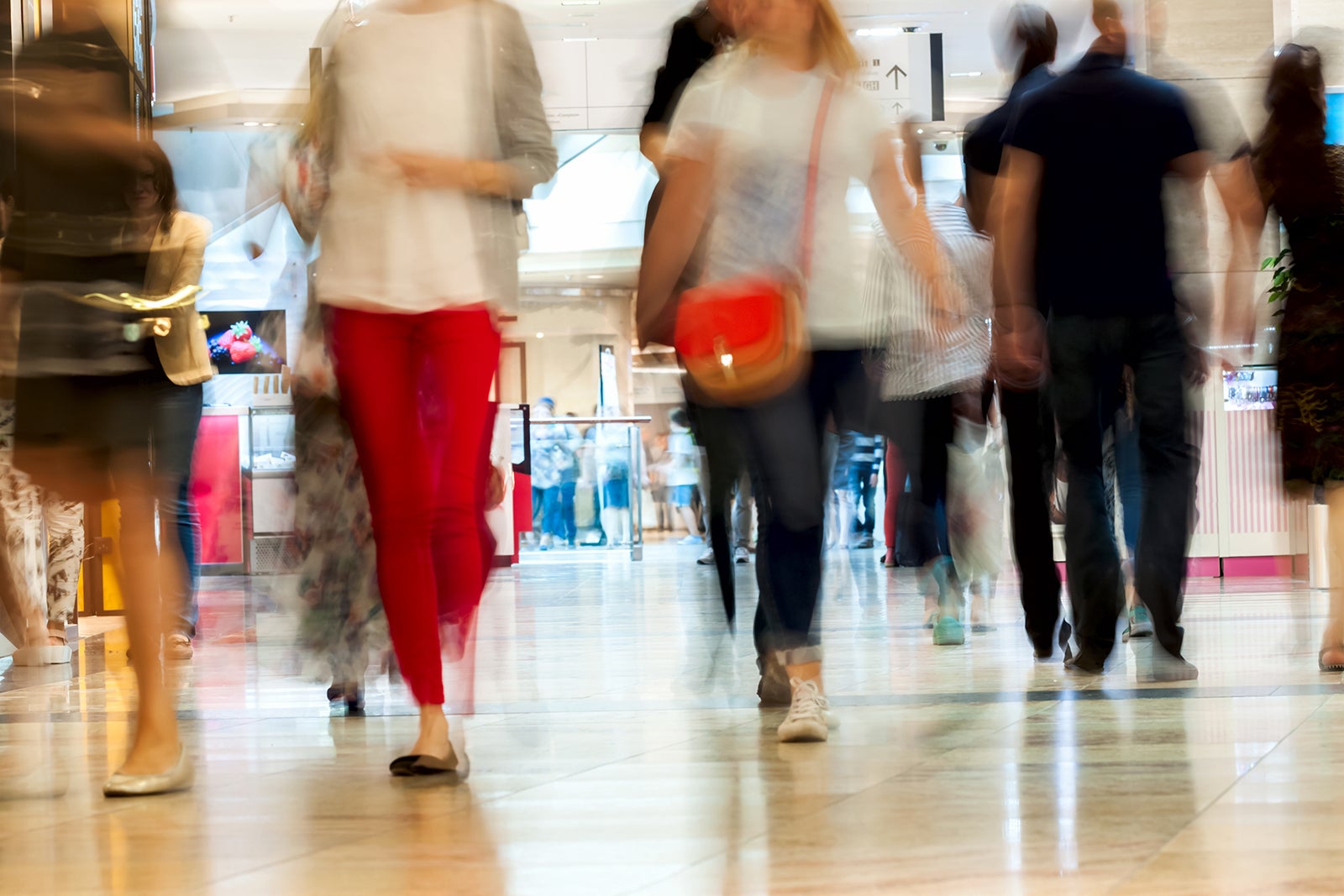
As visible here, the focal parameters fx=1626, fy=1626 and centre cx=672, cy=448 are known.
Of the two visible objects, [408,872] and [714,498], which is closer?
[408,872]

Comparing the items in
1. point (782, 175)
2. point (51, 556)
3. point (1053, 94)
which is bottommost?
point (51, 556)

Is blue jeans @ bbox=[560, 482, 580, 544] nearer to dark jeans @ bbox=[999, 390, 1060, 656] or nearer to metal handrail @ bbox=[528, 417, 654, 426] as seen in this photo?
metal handrail @ bbox=[528, 417, 654, 426]

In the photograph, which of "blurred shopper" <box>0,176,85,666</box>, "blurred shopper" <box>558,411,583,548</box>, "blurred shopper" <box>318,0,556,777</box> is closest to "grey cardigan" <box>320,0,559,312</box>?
"blurred shopper" <box>318,0,556,777</box>

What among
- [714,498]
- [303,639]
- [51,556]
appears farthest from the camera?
[51,556]

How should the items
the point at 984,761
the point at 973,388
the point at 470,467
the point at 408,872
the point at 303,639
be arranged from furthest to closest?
the point at 973,388 → the point at 303,639 → the point at 470,467 → the point at 984,761 → the point at 408,872

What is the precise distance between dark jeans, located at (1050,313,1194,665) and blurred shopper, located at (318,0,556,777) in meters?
1.71

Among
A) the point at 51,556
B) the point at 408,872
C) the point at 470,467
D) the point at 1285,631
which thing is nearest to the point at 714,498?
the point at 470,467

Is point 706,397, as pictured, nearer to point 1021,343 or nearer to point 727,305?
point 727,305

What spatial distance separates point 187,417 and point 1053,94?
2.36 metres

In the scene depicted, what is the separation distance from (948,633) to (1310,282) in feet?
5.35

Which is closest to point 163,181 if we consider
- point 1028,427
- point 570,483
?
point 1028,427

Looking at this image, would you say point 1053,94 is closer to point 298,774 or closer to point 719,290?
point 719,290

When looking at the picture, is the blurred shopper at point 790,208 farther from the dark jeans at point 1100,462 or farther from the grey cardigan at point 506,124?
the dark jeans at point 1100,462

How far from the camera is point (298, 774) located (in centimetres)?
287
